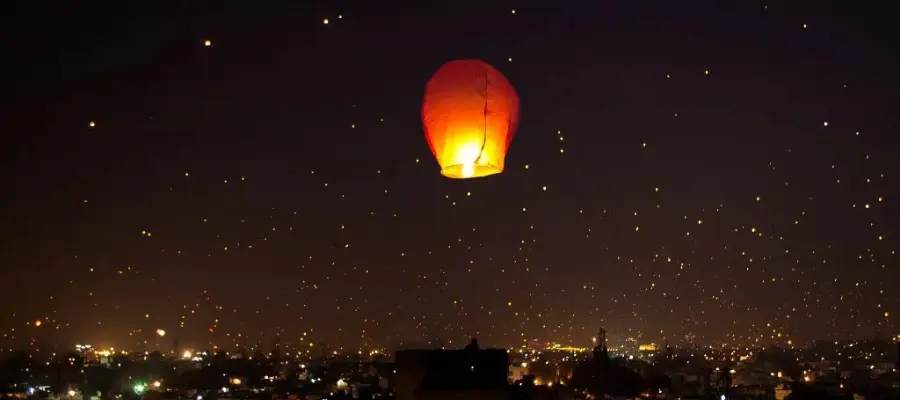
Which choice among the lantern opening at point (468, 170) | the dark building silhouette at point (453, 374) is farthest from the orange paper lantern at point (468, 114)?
the dark building silhouette at point (453, 374)

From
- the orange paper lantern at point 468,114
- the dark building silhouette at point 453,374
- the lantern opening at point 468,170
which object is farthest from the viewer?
the dark building silhouette at point 453,374

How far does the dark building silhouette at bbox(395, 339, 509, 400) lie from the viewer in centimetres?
645

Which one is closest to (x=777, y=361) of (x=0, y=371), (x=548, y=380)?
(x=548, y=380)

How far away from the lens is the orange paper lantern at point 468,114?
17.2ft

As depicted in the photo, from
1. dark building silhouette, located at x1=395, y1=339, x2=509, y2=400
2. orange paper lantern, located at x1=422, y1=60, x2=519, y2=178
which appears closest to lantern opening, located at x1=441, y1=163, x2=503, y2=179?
orange paper lantern, located at x1=422, y1=60, x2=519, y2=178

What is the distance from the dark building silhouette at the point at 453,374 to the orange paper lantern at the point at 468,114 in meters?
1.83

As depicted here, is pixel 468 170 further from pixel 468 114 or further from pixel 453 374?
pixel 453 374

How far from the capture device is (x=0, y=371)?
120 feet

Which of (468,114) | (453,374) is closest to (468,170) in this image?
(468,114)

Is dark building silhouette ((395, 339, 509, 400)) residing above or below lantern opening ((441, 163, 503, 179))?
below

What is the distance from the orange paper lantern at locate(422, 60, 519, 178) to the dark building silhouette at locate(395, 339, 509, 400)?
1.83 m

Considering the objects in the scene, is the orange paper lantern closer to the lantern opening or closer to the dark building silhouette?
the lantern opening

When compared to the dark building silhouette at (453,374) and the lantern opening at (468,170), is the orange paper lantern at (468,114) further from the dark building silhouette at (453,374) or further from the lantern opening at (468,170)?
the dark building silhouette at (453,374)

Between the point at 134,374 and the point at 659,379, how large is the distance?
21906 mm
